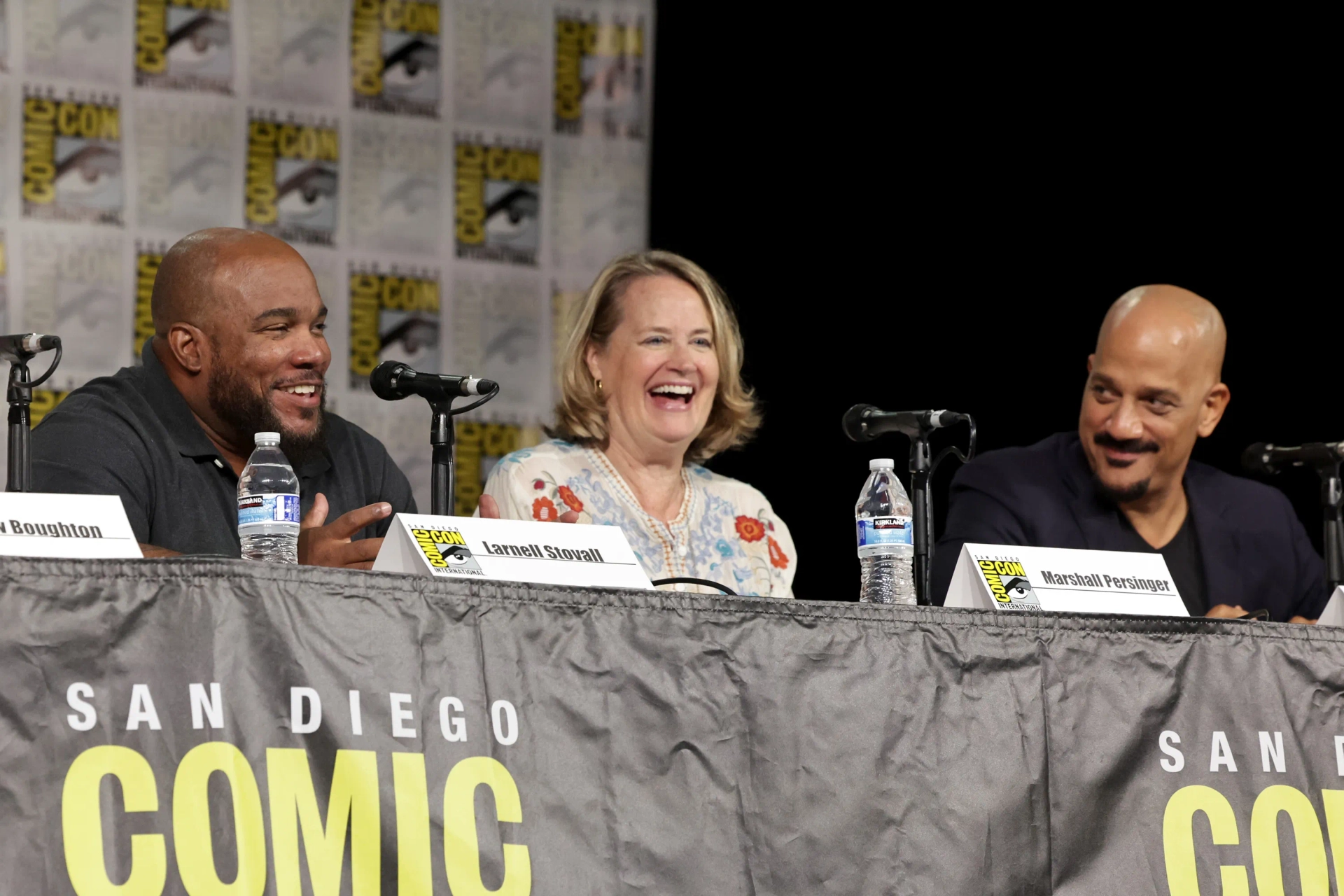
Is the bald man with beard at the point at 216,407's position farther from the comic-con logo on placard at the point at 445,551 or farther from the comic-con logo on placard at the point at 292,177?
the comic-con logo on placard at the point at 292,177

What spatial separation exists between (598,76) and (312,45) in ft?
2.55

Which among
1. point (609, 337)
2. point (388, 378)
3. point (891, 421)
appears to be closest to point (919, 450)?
point (891, 421)

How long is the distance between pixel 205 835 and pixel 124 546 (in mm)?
307

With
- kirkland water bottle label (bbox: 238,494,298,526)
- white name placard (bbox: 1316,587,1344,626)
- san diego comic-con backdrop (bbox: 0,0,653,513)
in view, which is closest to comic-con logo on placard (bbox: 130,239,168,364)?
san diego comic-con backdrop (bbox: 0,0,653,513)

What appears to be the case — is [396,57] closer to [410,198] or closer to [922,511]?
[410,198]

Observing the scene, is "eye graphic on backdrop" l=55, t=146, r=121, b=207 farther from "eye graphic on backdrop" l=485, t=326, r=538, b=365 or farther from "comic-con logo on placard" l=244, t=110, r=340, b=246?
"eye graphic on backdrop" l=485, t=326, r=538, b=365

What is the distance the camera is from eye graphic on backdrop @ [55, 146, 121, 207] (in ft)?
13.2

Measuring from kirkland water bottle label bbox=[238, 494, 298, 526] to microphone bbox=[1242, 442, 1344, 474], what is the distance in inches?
65.3

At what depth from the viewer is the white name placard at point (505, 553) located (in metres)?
1.73

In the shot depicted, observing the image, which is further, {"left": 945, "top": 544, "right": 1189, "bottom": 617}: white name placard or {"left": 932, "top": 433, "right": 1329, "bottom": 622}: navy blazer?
{"left": 932, "top": 433, "right": 1329, "bottom": 622}: navy blazer

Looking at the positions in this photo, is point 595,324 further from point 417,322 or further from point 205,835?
point 205,835

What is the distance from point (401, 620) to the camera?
1.66m

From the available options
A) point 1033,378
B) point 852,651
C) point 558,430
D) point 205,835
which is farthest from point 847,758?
point 1033,378

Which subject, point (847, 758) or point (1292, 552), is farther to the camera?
point (1292, 552)
